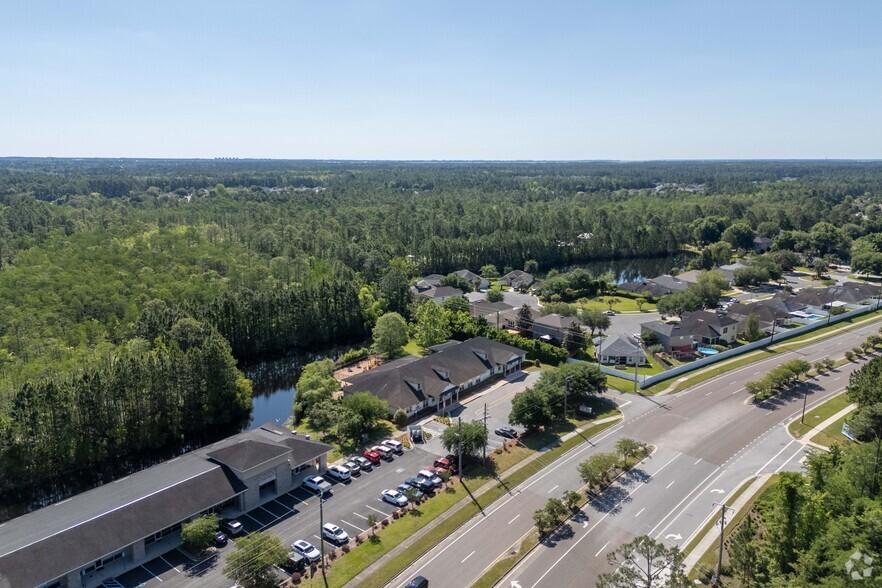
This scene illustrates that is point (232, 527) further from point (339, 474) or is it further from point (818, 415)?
point (818, 415)

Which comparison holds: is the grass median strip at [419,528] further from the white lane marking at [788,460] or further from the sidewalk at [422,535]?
the white lane marking at [788,460]

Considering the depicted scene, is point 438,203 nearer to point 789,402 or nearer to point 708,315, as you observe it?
point 708,315

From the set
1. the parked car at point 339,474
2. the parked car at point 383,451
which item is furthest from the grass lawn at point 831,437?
the parked car at point 339,474

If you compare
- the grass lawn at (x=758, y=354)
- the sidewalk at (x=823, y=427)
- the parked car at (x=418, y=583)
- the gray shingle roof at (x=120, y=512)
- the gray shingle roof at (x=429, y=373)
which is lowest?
the grass lawn at (x=758, y=354)

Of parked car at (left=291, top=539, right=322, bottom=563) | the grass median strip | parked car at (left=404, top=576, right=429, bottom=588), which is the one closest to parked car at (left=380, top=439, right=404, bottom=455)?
the grass median strip

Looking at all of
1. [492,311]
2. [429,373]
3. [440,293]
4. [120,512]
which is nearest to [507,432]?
[429,373]

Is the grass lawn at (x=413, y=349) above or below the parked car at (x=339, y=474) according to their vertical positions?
below

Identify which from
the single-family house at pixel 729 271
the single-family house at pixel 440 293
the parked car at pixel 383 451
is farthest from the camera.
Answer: the single-family house at pixel 729 271

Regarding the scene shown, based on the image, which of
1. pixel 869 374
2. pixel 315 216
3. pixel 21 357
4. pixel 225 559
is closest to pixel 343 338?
pixel 21 357
